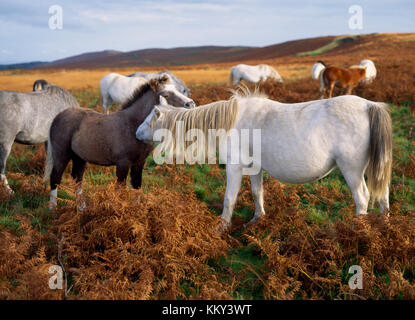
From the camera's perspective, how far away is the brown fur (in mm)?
4285

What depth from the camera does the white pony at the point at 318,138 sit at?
3.39m

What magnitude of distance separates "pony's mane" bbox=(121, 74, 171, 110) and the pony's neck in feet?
0.26

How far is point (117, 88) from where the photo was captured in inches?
467

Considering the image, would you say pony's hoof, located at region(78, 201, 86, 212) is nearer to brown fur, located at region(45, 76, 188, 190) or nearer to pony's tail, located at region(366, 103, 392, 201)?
brown fur, located at region(45, 76, 188, 190)

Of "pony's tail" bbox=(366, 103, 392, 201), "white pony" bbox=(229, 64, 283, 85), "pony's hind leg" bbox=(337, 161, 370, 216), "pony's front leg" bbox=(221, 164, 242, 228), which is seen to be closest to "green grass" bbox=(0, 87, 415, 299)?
"pony's front leg" bbox=(221, 164, 242, 228)

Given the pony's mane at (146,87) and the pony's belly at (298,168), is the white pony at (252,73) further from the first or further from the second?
the pony's belly at (298,168)

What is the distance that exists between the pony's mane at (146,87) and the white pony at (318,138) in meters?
0.94

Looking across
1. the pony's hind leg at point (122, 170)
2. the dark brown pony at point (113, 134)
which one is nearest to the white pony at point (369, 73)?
the dark brown pony at point (113, 134)

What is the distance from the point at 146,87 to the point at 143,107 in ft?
1.00

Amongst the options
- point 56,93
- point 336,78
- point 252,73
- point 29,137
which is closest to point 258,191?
point 29,137

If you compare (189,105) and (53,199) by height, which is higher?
(189,105)

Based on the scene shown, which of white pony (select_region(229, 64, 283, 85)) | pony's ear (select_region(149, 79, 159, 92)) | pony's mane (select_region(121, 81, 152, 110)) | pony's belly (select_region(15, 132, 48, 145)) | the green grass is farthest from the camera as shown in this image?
white pony (select_region(229, 64, 283, 85))

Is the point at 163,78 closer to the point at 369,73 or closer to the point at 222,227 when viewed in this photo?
the point at 222,227

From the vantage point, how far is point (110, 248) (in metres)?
3.28
